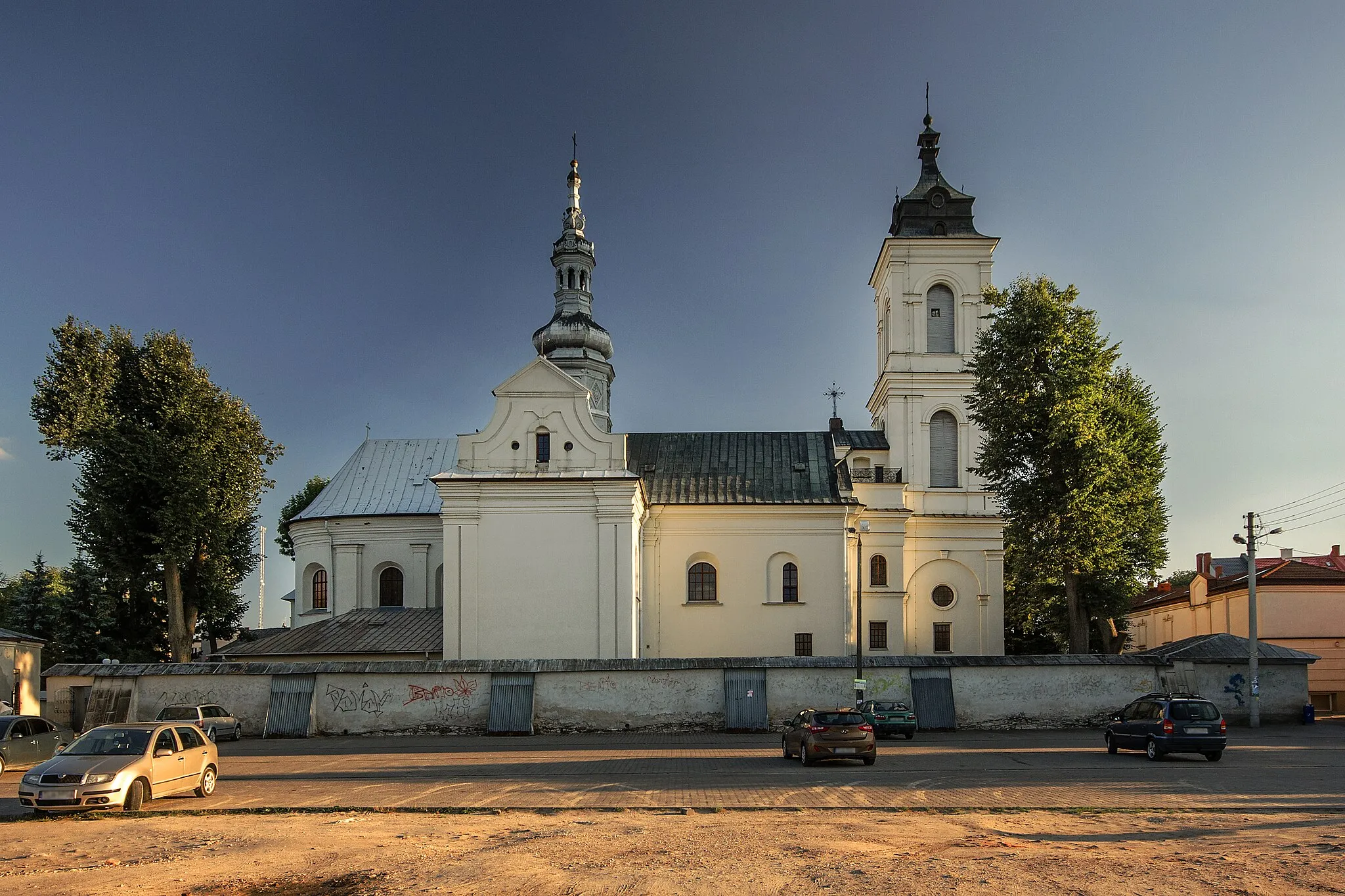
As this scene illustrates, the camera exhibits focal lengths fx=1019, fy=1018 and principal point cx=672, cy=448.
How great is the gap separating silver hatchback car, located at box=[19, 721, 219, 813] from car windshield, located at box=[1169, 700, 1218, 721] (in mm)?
19866

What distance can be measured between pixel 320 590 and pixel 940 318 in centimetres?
3159

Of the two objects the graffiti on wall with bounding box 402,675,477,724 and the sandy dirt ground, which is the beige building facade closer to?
the graffiti on wall with bounding box 402,675,477,724

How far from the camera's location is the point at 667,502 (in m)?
43.2

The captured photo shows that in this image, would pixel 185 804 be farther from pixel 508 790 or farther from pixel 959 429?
pixel 959 429

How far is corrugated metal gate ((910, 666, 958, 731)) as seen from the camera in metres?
30.5

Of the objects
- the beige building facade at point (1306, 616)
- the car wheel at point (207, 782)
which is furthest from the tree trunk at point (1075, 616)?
the car wheel at point (207, 782)

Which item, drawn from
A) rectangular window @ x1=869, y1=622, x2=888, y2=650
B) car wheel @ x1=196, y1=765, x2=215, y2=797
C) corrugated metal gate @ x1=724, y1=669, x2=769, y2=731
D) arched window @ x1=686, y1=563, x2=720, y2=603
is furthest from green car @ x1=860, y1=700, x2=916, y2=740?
car wheel @ x1=196, y1=765, x2=215, y2=797

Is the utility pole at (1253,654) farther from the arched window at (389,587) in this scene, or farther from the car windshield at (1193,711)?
the arched window at (389,587)

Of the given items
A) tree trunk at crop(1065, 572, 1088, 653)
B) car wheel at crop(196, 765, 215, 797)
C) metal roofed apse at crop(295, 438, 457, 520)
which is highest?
metal roofed apse at crop(295, 438, 457, 520)

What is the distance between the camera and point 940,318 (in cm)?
4825

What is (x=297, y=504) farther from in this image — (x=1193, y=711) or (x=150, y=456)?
(x=1193, y=711)

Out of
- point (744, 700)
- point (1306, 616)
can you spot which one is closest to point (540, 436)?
point (744, 700)

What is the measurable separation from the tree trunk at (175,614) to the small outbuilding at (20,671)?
6.22 m

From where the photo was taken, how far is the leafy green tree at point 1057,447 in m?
33.9
